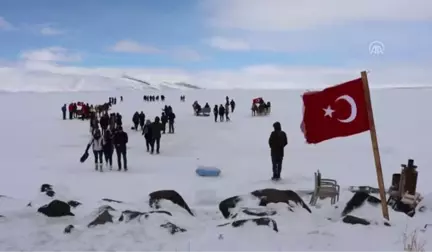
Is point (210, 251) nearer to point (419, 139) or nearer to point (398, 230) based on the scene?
point (398, 230)

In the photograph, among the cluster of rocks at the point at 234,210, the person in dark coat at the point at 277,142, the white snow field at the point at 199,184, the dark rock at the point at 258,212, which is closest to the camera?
the white snow field at the point at 199,184

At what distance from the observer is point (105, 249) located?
22.1 feet

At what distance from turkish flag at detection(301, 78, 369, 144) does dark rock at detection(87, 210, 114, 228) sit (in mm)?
3573

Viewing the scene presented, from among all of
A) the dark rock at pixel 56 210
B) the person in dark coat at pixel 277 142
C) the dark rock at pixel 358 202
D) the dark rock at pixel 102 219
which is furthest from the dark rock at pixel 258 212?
the person in dark coat at pixel 277 142

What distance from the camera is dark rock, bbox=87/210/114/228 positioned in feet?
24.8

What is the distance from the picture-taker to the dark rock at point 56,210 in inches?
319

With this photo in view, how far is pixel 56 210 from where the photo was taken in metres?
8.14

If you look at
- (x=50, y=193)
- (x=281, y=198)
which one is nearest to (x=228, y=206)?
(x=281, y=198)

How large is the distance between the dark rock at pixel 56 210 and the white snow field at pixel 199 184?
11 cm

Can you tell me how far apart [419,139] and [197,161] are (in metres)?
11.9

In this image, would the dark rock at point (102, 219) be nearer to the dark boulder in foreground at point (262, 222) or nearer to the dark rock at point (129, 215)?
the dark rock at point (129, 215)

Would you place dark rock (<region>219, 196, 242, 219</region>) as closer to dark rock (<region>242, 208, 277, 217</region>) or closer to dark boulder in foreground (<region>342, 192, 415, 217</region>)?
dark rock (<region>242, 208, 277, 217</region>)

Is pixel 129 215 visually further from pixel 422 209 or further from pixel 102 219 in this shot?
pixel 422 209

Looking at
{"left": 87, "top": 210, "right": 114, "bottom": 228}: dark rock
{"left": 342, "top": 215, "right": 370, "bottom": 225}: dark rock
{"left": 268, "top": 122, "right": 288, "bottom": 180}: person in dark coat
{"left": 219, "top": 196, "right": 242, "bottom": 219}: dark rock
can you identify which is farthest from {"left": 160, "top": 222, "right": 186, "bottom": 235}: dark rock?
{"left": 268, "top": 122, "right": 288, "bottom": 180}: person in dark coat
